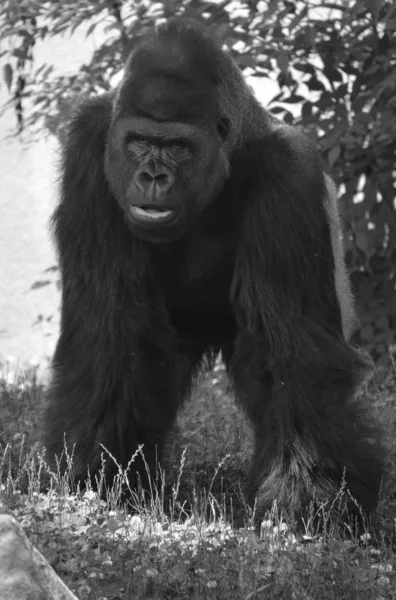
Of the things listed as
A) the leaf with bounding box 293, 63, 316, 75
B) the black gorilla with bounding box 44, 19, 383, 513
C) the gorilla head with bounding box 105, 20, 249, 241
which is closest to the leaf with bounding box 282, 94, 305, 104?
the leaf with bounding box 293, 63, 316, 75

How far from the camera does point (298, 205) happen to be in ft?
14.3

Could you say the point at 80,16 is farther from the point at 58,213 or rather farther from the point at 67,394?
the point at 67,394

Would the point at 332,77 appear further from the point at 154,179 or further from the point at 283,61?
the point at 154,179

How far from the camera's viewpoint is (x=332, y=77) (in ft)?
20.3

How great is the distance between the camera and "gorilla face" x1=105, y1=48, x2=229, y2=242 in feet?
13.9

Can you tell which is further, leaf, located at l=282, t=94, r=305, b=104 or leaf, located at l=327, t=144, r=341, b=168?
leaf, located at l=282, t=94, r=305, b=104

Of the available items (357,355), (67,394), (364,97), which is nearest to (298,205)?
(357,355)

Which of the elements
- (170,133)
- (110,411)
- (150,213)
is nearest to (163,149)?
(170,133)

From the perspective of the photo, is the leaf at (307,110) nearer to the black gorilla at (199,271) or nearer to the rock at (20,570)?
the black gorilla at (199,271)

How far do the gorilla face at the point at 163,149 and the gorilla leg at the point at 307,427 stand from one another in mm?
551

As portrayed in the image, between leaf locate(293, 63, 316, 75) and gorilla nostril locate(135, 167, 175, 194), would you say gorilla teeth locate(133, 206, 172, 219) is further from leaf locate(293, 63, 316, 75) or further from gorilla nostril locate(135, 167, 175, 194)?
leaf locate(293, 63, 316, 75)

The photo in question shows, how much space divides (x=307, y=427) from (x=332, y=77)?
2.46 m

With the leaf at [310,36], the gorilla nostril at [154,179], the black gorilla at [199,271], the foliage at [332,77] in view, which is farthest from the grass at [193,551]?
the leaf at [310,36]

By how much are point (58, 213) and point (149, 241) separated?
0.39 meters
